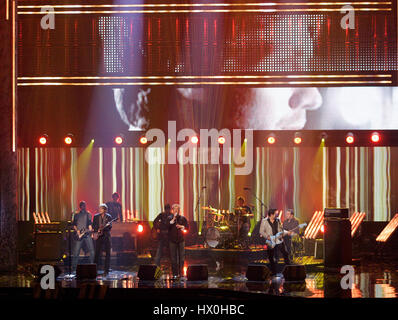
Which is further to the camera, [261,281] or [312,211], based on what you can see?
[312,211]

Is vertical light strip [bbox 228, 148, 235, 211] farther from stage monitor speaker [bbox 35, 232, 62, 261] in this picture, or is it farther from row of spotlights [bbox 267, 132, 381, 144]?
stage monitor speaker [bbox 35, 232, 62, 261]

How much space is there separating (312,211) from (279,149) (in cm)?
217

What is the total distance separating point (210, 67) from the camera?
20625mm

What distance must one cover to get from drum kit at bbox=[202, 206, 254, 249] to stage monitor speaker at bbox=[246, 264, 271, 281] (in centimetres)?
410

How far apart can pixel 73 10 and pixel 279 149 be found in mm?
7596

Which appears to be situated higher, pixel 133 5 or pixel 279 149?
pixel 133 5

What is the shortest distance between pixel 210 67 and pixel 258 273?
783 centimetres

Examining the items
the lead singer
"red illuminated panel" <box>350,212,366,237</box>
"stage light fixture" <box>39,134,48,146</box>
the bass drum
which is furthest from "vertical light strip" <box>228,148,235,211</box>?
the lead singer
